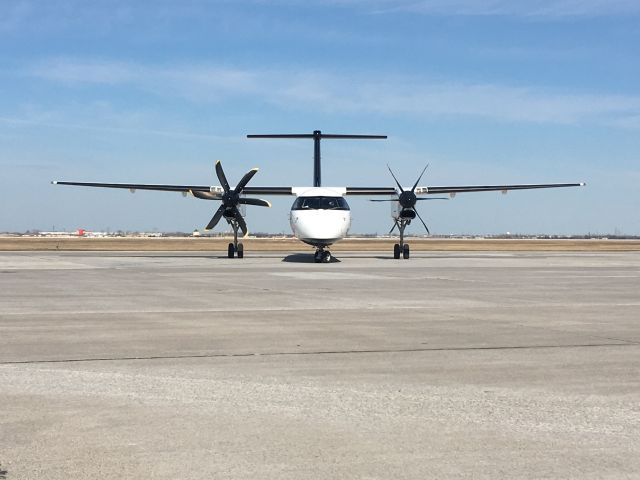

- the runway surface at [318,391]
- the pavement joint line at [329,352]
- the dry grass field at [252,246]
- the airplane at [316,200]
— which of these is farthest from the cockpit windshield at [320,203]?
the dry grass field at [252,246]

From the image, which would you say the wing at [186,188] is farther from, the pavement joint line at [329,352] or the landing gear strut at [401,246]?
the pavement joint line at [329,352]

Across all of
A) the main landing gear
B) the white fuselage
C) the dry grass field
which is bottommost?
the dry grass field

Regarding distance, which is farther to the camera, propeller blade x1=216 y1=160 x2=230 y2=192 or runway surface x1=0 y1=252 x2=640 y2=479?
propeller blade x1=216 y1=160 x2=230 y2=192

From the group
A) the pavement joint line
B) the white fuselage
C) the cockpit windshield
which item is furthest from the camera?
the cockpit windshield

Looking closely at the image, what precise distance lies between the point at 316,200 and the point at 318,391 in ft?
97.8

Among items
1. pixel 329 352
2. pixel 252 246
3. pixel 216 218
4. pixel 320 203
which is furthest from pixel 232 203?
pixel 252 246

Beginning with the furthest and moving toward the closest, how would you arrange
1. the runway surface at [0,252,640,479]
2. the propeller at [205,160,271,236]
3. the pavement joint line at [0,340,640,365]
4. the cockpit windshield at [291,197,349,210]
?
1. the propeller at [205,160,271,236]
2. the cockpit windshield at [291,197,349,210]
3. the pavement joint line at [0,340,640,365]
4. the runway surface at [0,252,640,479]

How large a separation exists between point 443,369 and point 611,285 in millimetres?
14925

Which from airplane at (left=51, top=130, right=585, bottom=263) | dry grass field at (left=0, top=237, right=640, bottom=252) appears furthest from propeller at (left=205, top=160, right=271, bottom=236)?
dry grass field at (left=0, top=237, right=640, bottom=252)

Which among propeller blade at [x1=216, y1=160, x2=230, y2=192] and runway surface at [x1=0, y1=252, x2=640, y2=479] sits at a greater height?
propeller blade at [x1=216, y1=160, x2=230, y2=192]

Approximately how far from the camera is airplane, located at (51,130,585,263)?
35875mm

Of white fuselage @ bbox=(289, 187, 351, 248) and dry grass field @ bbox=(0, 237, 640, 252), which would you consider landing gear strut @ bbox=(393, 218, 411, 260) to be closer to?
white fuselage @ bbox=(289, 187, 351, 248)

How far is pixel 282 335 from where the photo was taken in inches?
424

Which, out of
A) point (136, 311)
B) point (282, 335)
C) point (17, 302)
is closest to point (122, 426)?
point (282, 335)
